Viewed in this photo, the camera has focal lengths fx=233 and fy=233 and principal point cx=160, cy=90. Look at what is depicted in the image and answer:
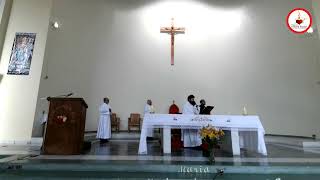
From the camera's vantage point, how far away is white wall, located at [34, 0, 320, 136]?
9.09m

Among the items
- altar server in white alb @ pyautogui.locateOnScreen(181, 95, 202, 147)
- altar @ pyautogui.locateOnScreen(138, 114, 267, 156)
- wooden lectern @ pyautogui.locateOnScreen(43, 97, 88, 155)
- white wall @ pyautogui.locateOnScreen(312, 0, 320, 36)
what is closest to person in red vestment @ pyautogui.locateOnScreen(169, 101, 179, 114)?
altar server in white alb @ pyautogui.locateOnScreen(181, 95, 202, 147)

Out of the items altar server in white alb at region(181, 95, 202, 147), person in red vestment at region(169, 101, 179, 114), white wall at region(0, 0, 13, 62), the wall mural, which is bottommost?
altar server in white alb at region(181, 95, 202, 147)

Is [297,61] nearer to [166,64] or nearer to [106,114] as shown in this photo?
[166,64]

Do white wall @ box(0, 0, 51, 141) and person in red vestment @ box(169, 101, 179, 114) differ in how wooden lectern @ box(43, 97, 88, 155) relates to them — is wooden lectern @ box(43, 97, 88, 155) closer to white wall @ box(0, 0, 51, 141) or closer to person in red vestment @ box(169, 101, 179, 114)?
white wall @ box(0, 0, 51, 141)

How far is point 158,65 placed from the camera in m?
10.1

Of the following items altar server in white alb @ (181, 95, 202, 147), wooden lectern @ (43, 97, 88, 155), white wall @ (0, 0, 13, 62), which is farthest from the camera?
white wall @ (0, 0, 13, 62)

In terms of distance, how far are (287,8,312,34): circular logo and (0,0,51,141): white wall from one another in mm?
9255

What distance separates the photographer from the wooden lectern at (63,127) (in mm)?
4730

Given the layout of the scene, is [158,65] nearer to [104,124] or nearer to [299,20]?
[104,124]

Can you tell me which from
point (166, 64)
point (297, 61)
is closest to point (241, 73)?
point (297, 61)

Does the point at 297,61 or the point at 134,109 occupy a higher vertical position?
the point at 297,61

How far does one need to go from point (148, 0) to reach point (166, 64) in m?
3.19

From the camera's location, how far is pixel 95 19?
1011 centimetres

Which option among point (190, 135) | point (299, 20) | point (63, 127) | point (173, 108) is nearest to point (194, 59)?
point (173, 108)
